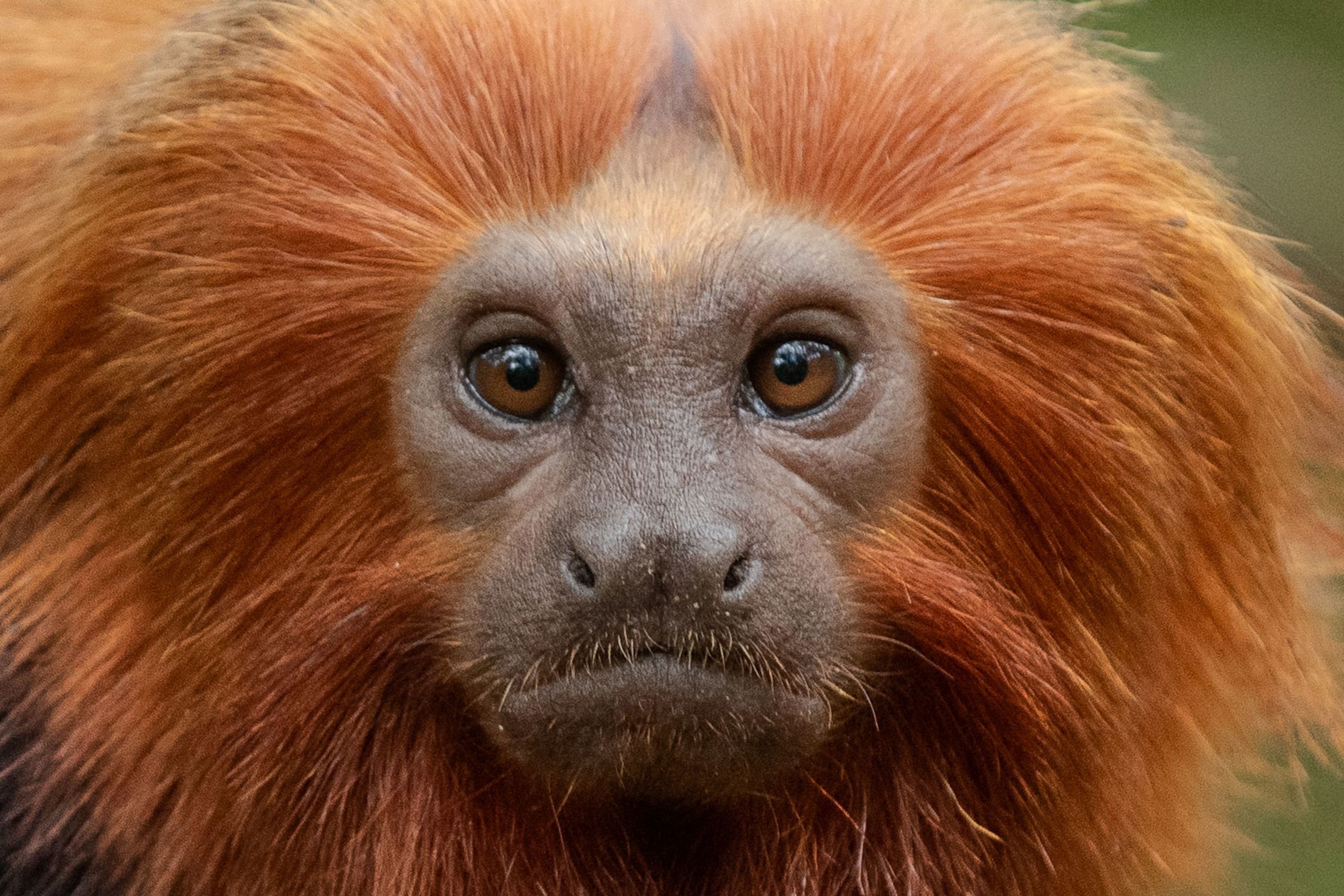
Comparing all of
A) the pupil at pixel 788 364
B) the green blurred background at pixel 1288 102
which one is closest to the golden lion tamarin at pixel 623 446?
the pupil at pixel 788 364

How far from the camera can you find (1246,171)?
3164 mm

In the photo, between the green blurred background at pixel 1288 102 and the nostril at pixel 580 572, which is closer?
the nostril at pixel 580 572

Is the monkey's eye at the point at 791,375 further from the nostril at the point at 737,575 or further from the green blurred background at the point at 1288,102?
the green blurred background at the point at 1288,102

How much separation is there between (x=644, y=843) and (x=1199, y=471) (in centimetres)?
91

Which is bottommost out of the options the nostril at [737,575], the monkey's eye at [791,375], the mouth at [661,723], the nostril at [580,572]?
the mouth at [661,723]

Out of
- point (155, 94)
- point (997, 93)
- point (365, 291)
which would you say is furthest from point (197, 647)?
point (997, 93)

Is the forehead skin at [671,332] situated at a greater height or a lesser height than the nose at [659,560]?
greater

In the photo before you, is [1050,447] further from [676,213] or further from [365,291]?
[365,291]

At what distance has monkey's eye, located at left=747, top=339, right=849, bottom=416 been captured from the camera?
2.19 m

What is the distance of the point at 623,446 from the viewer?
2092 mm

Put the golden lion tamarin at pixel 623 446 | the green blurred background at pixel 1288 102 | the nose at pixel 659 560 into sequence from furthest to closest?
the green blurred background at pixel 1288 102 → the golden lion tamarin at pixel 623 446 → the nose at pixel 659 560

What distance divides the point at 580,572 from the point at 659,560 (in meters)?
0.11

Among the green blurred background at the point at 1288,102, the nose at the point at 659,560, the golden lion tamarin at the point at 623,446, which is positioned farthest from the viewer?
the green blurred background at the point at 1288,102

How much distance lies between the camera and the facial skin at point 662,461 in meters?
2.08
